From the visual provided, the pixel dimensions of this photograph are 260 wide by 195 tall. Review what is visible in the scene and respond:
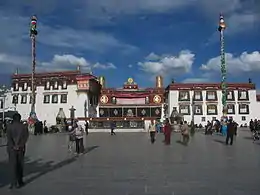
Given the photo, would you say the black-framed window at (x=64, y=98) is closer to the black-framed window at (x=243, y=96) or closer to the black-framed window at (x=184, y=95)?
the black-framed window at (x=184, y=95)

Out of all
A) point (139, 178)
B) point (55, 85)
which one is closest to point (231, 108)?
point (55, 85)

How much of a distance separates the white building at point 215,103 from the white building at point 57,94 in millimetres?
16981

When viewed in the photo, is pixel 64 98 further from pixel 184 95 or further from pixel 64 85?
pixel 184 95

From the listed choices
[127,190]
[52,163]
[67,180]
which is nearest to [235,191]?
[127,190]

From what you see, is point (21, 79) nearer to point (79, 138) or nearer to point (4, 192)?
point (79, 138)

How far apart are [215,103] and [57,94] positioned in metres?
30.8

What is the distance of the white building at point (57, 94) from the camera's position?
230 feet

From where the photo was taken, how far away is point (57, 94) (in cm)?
7231

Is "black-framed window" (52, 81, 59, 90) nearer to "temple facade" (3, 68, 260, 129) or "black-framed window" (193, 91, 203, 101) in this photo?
"temple facade" (3, 68, 260, 129)

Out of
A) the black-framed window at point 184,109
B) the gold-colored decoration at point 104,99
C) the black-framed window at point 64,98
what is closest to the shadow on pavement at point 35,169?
the black-framed window at point 64,98

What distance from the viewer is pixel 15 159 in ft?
27.6

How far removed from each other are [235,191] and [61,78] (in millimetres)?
66784

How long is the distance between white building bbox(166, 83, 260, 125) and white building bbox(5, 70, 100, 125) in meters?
17.0

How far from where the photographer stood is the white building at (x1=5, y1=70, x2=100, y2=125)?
7012cm
